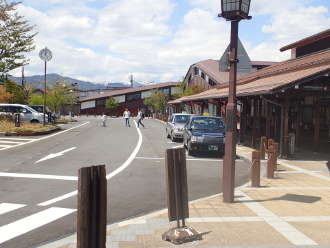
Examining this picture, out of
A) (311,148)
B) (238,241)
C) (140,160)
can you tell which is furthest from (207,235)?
(311,148)

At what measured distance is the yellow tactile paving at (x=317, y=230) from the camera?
514cm

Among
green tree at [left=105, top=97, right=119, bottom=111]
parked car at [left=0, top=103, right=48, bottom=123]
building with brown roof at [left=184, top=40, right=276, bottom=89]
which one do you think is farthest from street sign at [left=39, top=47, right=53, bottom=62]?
green tree at [left=105, top=97, right=119, bottom=111]

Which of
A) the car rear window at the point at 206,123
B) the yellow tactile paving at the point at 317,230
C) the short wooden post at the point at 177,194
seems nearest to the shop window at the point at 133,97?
the car rear window at the point at 206,123

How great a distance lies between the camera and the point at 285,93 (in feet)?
47.8

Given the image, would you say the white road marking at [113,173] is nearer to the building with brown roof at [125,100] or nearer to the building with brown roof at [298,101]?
the building with brown roof at [298,101]

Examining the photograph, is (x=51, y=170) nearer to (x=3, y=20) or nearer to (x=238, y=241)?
(x=238, y=241)

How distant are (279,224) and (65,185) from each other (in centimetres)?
488

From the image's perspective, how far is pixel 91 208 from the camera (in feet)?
11.2

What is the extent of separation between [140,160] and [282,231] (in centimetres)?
808

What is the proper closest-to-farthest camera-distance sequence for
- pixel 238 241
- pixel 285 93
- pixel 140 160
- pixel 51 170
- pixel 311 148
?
pixel 238 241, pixel 51 170, pixel 140 160, pixel 285 93, pixel 311 148

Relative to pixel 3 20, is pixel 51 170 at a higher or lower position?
lower

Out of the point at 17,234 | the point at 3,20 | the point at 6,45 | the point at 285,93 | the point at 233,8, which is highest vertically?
the point at 3,20

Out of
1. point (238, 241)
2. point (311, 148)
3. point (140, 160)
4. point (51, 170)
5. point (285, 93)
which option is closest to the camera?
point (238, 241)

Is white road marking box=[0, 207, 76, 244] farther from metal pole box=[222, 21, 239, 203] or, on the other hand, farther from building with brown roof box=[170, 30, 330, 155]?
building with brown roof box=[170, 30, 330, 155]
